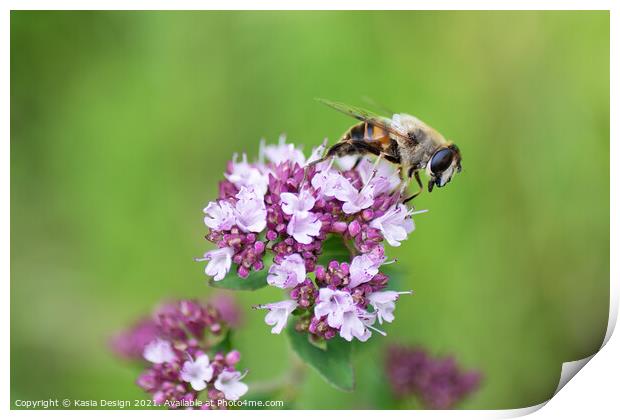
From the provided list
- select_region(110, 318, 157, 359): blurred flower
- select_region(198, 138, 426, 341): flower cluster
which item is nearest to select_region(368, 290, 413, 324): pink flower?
select_region(198, 138, 426, 341): flower cluster

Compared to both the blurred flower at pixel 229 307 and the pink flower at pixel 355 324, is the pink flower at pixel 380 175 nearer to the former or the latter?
the pink flower at pixel 355 324

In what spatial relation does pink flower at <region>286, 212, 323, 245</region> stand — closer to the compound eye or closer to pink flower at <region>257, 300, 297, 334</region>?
pink flower at <region>257, 300, 297, 334</region>

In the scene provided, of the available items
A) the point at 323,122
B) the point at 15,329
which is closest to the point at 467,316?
the point at 323,122

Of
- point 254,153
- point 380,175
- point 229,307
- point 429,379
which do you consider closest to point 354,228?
point 380,175

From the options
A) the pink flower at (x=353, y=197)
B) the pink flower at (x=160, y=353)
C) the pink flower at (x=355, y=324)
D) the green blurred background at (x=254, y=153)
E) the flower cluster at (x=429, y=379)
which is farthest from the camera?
the green blurred background at (x=254, y=153)

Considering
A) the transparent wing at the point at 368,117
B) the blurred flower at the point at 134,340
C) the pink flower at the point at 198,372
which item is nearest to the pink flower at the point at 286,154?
the transparent wing at the point at 368,117
